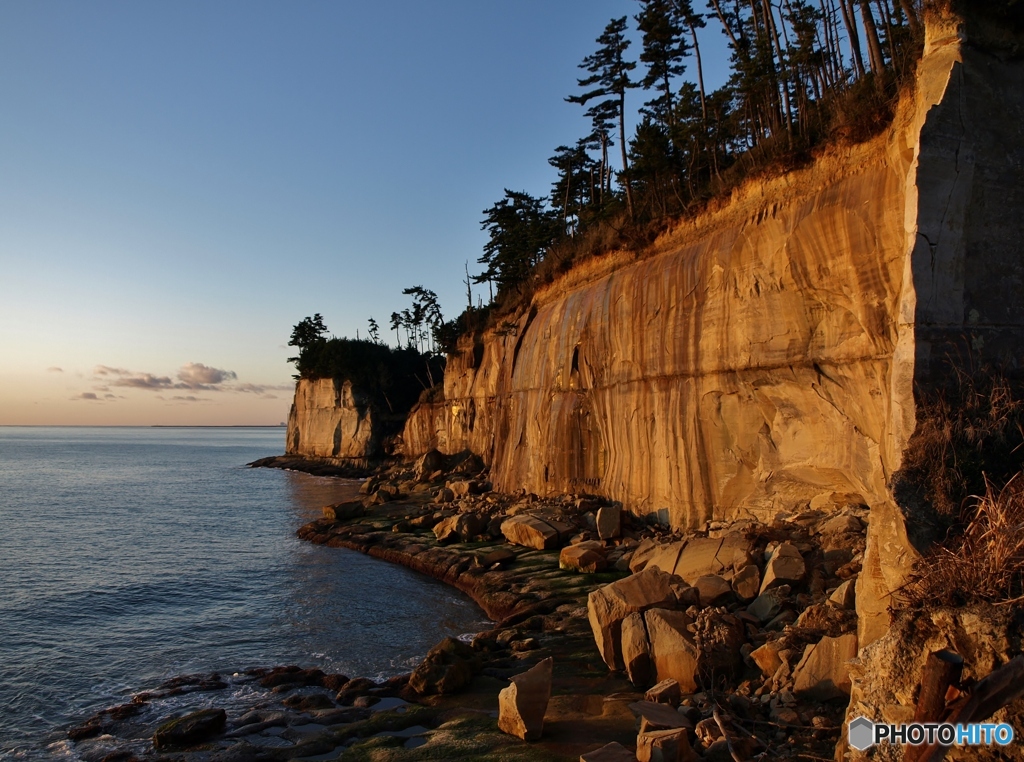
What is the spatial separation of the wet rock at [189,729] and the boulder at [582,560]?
9043 millimetres

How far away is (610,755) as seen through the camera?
752 cm

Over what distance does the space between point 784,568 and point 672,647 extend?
9.40 ft

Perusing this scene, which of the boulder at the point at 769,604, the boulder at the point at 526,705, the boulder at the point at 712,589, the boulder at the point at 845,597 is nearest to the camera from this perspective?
the boulder at the point at 526,705

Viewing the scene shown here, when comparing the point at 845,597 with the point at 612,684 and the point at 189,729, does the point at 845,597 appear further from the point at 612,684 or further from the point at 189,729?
the point at 189,729

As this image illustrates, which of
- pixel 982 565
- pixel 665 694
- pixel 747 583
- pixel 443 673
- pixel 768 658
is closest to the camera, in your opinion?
pixel 982 565

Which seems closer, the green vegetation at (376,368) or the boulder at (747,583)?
the boulder at (747,583)

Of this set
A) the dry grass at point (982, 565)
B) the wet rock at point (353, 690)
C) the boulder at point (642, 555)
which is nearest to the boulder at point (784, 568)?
the boulder at point (642, 555)

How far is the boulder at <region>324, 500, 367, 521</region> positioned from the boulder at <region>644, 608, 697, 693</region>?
21641 mm

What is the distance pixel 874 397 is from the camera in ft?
41.4

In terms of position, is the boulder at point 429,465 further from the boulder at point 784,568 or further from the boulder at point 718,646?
the boulder at point 718,646

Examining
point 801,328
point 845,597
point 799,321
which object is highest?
point 799,321

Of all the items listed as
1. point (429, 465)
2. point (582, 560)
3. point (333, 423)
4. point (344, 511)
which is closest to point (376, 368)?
point (333, 423)

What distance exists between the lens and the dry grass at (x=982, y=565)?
5938mm

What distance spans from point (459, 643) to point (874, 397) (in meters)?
8.75
